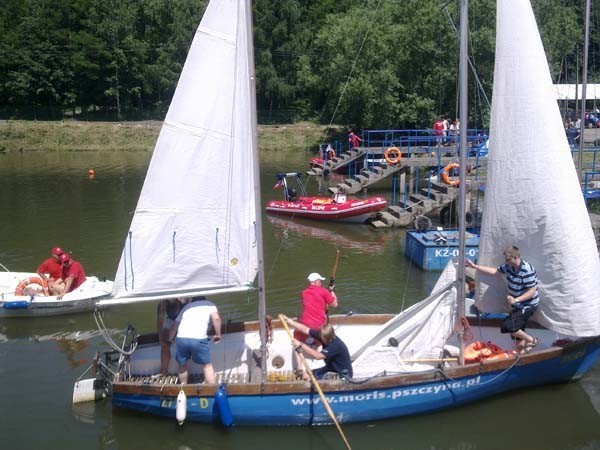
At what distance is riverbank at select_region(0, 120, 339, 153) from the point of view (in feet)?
187

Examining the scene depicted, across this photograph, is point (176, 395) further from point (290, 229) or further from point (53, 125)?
point (53, 125)

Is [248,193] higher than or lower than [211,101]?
lower

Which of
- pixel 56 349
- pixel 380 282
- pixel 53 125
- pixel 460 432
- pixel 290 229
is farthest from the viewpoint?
pixel 53 125

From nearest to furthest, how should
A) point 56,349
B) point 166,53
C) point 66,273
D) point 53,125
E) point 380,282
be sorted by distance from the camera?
point 56,349 < point 66,273 < point 380,282 < point 53,125 < point 166,53

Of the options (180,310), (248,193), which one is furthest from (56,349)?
(248,193)

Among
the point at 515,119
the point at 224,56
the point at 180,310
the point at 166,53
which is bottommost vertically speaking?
the point at 180,310

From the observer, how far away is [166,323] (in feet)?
36.9

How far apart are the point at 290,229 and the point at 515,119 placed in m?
15.4

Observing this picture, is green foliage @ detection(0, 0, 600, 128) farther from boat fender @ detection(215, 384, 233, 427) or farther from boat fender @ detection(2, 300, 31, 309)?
boat fender @ detection(215, 384, 233, 427)

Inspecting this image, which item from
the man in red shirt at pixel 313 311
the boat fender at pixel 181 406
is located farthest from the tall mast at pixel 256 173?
the boat fender at pixel 181 406

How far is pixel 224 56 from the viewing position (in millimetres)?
9914

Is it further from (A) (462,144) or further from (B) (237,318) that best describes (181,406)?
(A) (462,144)

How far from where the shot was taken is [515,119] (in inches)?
428

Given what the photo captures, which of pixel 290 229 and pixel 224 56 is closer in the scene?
pixel 224 56
